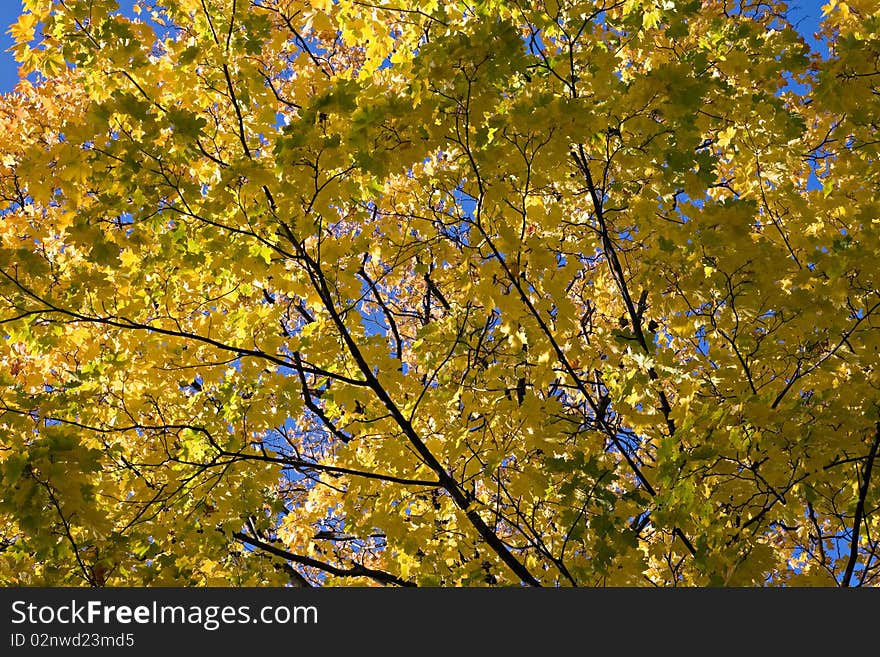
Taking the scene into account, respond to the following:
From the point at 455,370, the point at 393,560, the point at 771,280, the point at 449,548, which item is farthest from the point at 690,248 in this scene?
the point at 393,560

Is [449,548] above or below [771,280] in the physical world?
below

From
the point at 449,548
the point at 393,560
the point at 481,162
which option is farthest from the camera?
the point at 393,560

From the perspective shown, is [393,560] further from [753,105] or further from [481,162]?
[753,105]

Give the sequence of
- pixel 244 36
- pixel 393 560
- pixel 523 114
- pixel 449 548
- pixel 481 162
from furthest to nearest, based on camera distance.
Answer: pixel 393 560 → pixel 449 548 → pixel 244 36 → pixel 481 162 → pixel 523 114

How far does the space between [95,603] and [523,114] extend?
2751 millimetres

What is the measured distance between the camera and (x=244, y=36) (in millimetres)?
3314

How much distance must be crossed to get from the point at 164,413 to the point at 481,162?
2721 millimetres

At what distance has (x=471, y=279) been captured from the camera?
11.4ft

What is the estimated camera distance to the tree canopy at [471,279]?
9.59 feet

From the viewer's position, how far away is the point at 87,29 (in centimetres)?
326

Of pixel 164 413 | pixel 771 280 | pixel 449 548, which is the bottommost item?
pixel 449 548

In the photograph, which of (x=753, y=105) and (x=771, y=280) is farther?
(x=753, y=105)

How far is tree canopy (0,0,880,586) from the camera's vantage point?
9.59ft

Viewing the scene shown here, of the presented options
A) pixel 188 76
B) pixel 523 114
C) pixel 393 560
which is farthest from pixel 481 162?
pixel 393 560
